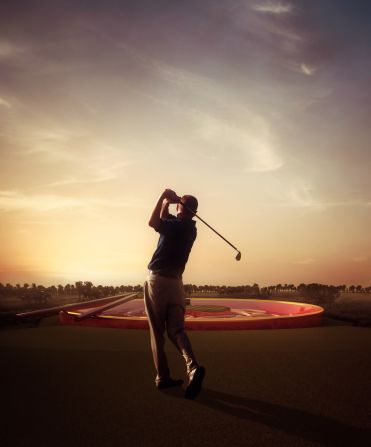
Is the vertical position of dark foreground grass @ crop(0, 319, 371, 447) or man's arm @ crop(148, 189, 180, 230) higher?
man's arm @ crop(148, 189, 180, 230)

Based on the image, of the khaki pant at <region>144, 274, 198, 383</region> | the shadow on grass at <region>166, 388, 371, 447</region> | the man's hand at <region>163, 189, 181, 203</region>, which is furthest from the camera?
the man's hand at <region>163, 189, 181, 203</region>

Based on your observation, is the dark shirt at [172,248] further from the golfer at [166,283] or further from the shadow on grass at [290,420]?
the shadow on grass at [290,420]

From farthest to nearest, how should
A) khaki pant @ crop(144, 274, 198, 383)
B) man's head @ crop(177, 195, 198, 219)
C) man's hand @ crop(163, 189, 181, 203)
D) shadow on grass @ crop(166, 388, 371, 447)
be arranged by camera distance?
1. man's head @ crop(177, 195, 198, 219)
2. man's hand @ crop(163, 189, 181, 203)
3. khaki pant @ crop(144, 274, 198, 383)
4. shadow on grass @ crop(166, 388, 371, 447)

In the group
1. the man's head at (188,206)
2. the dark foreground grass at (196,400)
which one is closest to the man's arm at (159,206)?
the man's head at (188,206)

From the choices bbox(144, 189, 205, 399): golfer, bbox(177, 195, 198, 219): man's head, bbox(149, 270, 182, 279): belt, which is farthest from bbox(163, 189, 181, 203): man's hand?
bbox(149, 270, 182, 279): belt

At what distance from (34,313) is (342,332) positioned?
6.25 metres

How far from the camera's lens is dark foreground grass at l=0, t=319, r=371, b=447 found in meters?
2.40

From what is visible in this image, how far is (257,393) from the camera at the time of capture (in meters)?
3.30

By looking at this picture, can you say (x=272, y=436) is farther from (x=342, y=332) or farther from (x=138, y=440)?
(x=342, y=332)

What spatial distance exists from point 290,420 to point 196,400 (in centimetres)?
84

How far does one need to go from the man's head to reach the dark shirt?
0.15m

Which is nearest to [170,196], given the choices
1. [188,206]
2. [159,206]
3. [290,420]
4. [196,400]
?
[159,206]

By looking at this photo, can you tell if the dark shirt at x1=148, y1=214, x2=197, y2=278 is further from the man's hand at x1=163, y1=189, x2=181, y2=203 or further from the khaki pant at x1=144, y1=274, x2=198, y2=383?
the man's hand at x1=163, y1=189, x2=181, y2=203

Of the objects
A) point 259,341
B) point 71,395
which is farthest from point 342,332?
point 71,395
